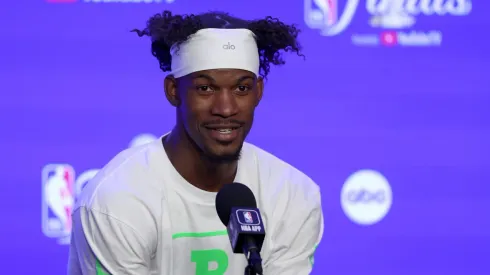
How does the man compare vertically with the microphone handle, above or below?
above

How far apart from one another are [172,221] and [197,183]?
15 centimetres

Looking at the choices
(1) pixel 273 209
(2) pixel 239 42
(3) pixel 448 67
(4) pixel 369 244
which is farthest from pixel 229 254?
(3) pixel 448 67

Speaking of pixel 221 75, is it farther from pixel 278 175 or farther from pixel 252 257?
pixel 252 257

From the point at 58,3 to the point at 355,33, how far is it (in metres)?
1.25

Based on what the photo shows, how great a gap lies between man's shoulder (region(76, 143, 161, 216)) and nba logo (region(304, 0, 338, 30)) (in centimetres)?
144

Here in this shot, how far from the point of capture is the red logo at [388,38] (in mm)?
4566

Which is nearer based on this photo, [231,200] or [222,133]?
[231,200]

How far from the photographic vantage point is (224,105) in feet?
10.4

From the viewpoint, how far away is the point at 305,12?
4543 mm

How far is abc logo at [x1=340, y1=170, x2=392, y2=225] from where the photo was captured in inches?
178

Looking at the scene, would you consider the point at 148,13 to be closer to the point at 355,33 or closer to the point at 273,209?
the point at 355,33

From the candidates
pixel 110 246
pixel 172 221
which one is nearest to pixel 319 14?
pixel 172 221

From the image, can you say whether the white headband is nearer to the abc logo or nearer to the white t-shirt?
the white t-shirt

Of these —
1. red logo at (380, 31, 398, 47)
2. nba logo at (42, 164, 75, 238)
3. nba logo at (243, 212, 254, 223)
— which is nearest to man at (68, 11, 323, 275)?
nba logo at (243, 212, 254, 223)
